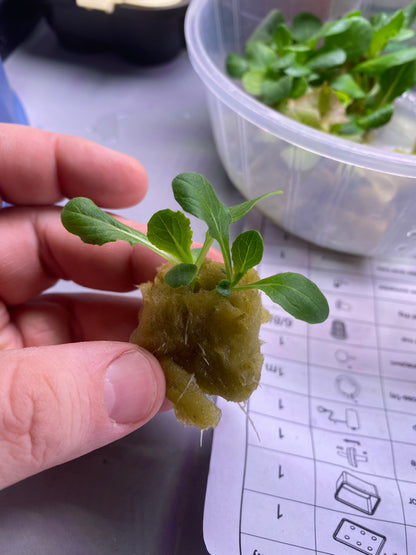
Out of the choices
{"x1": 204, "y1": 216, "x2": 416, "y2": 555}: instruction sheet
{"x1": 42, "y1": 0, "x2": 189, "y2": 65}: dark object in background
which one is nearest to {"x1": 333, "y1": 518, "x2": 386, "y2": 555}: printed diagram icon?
{"x1": 204, "y1": 216, "x2": 416, "y2": 555}: instruction sheet

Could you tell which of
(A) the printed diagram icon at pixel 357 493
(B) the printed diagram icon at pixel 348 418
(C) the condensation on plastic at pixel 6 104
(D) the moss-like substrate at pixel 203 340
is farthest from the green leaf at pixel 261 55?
(A) the printed diagram icon at pixel 357 493

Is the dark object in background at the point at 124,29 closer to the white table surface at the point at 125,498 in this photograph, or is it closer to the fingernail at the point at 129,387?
the white table surface at the point at 125,498

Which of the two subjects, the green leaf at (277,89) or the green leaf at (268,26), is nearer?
the green leaf at (277,89)

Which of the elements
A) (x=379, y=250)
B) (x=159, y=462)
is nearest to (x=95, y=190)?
(x=159, y=462)

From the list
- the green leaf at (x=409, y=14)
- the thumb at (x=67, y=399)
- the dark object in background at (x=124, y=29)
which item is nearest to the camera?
the thumb at (x=67, y=399)

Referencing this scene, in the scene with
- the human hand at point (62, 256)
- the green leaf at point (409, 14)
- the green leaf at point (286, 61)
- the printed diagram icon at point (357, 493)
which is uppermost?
the green leaf at point (409, 14)

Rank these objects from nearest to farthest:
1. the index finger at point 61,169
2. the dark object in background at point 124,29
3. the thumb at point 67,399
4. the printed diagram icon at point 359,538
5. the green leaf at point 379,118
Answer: the thumb at point 67,399 < the printed diagram icon at point 359,538 < the index finger at point 61,169 < the green leaf at point 379,118 < the dark object in background at point 124,29

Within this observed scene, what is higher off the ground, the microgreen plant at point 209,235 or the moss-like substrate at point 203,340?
the microgreen plant at point 209,235

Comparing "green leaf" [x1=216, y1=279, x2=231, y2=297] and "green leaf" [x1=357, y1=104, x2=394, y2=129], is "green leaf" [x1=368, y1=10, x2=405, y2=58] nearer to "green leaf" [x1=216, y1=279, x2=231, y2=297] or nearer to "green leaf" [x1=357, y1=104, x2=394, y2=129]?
"green leaf" [x1=357, y1=104, x2=394, y2=129]
